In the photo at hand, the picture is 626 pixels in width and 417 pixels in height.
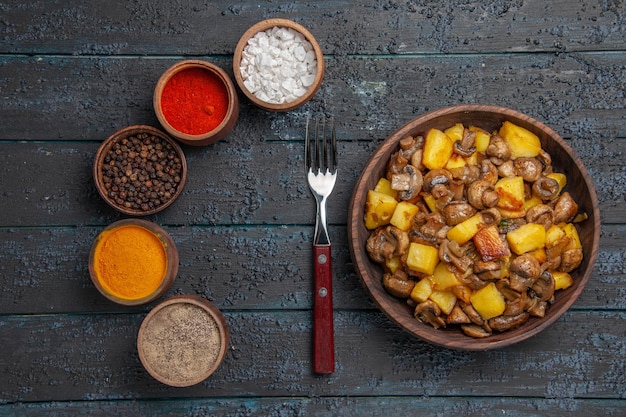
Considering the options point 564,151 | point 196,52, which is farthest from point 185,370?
point 564,151

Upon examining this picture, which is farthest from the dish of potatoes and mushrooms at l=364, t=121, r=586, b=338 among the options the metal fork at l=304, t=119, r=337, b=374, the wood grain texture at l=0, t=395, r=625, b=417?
the wood grain texture at l=0, t=395, r=625, b=417

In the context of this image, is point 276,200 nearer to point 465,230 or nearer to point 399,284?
point 399,284

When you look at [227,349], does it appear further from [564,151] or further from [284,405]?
[564,151]

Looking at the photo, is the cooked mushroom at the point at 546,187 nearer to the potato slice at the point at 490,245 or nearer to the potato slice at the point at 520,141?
the potato slice at the point at 520,141

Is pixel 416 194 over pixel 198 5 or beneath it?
beneath

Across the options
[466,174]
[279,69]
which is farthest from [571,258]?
[279,69]

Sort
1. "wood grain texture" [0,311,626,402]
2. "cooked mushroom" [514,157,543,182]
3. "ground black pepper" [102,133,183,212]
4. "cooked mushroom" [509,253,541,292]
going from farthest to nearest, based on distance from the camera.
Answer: "wood grain texture" [0,311,626,402]
"ground black pepper" [102,133,183,212]
"cooked mushroom" [514,157,543,182]
"cooked mushroom" [509,253,541,292]

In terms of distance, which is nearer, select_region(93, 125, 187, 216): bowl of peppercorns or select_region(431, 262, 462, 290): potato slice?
select_region(431, 262, 462, 290): potato slice

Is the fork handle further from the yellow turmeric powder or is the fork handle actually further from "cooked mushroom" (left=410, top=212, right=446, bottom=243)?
the yellow turmeric powder

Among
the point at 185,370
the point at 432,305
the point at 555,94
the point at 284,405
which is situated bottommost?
the point at 284,405
